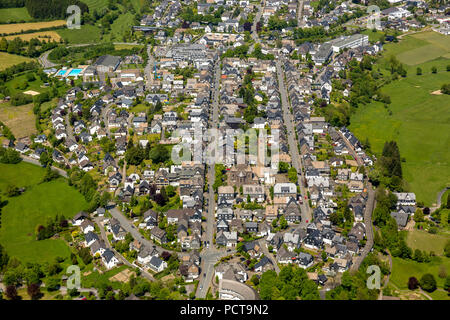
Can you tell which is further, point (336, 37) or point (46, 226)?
point (336, 37)

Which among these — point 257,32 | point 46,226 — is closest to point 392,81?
point 257,32

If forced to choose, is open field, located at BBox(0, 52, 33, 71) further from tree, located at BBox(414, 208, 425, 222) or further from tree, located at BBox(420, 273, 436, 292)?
tree, located at BBox(420, 273, 436, 292)

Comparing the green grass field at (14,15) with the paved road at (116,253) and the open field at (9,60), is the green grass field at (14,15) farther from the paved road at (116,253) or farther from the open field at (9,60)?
the paved road at (116,253)

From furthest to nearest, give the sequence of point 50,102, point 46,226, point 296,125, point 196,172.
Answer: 1. point 50,102
2. point 296,125
3. point 196,172
4. point 46,226

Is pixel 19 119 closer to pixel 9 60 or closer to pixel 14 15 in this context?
pixel 9 60

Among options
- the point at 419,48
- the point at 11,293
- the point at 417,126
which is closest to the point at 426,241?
the point at 417,126

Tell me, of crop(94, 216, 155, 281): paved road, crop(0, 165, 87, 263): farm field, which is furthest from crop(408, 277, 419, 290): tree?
crop(0, 165, 87, 263): farm field

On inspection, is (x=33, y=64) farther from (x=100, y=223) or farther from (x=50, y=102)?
(x=100, y=223)
